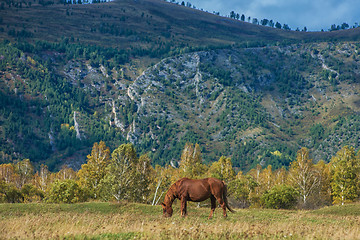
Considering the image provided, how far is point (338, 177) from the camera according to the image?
282 feet

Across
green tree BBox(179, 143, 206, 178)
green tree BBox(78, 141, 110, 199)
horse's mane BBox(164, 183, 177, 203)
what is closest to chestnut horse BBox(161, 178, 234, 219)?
horse's mane BBox(164, 183, 177, 203)

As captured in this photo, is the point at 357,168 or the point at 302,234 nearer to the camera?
the point at 302,234

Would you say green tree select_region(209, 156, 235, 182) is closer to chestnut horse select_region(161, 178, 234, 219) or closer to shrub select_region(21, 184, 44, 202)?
shrub select_region(21, 184, 44, 202)

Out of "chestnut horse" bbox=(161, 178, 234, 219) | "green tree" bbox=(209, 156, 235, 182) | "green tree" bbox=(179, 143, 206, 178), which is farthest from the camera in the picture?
"green tree" bbox=(179, 143, 206, 178)

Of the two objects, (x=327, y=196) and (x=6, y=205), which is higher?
(x=6, y=205)

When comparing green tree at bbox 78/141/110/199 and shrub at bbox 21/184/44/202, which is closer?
green tree at bbox 78/141/110/199

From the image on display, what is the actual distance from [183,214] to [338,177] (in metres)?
67.9

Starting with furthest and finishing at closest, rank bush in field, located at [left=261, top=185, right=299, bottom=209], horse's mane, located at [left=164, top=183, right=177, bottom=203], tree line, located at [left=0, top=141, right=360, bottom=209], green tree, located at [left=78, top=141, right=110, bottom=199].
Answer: green tree, located at [left=78, top=141, right=110, bottom=199], bush in field, located at [left=261, top=185, right=299, bottom=209], tree line, located at [left=0, top=141, right=360, bottom=209], horse's mane, located at [left=164, top=183, right=177, bottom=203]

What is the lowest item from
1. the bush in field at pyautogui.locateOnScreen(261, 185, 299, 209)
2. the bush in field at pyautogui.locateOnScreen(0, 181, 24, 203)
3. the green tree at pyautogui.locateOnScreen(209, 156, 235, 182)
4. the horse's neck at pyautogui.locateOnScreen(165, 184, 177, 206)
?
the bush in field at pyautogui.locateOnScreen(0, 181, 24, 203)

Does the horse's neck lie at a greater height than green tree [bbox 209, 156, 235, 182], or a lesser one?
greater

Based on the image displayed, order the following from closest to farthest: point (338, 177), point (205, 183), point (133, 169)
A: point (205, 183) → point (133, 169) → point (338, 177)

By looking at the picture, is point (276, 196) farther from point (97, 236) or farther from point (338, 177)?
point (97, 236)

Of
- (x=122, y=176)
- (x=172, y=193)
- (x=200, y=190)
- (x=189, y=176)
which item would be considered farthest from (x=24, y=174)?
(x=200, y=190)

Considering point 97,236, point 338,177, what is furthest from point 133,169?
point 97,236
